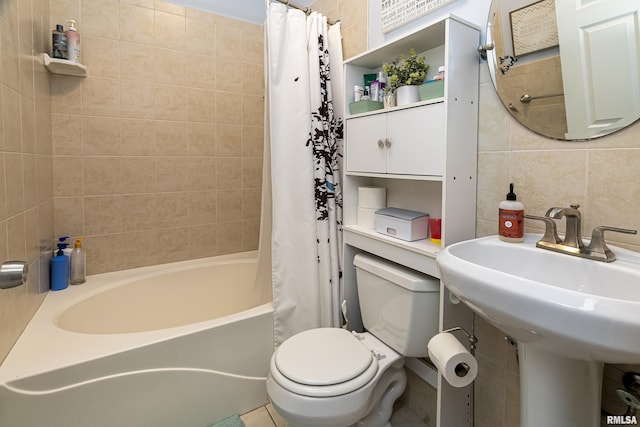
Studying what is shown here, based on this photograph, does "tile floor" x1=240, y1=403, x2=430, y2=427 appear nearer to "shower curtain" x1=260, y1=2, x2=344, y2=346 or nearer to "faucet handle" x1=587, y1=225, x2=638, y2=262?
"shower curtain" x1=260, y1=2, x2=344, y2=346

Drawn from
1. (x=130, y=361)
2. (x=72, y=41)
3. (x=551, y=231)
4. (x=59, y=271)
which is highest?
(x=72, y=41)

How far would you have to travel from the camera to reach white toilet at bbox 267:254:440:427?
1.08 meters

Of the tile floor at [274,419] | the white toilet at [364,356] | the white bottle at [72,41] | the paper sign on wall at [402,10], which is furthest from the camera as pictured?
the white bottle at [72,41]

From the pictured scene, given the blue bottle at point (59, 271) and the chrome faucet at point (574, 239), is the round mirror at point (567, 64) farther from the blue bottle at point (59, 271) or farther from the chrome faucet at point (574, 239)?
the blue bottle at point (59, 271)

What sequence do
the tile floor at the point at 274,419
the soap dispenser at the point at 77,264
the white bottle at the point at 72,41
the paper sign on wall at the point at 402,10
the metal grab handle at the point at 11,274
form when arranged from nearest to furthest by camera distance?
the metal grab handle at the point at 11,274
the paper sign on wall at the point at 402,10
the tile floor at the point at 274,419
the white bottle at the point at 72,41
the soap dispenser at the point at 77,264

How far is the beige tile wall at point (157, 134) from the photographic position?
180cm

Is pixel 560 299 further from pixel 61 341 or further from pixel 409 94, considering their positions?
pixel 61 341

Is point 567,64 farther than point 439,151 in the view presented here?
No

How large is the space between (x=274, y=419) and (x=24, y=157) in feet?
5.09

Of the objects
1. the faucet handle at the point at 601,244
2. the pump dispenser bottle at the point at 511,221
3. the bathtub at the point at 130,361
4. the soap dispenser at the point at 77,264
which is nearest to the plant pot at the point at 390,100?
the pump dispenser bottle at the point at 511,221

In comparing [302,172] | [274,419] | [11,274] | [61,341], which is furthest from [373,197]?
[61,341]

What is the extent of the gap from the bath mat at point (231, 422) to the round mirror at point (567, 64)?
1.66 m

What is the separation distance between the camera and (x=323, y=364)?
1.17 m

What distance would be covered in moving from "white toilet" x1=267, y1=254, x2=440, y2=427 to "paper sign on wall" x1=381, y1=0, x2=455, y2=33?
1.08 m
